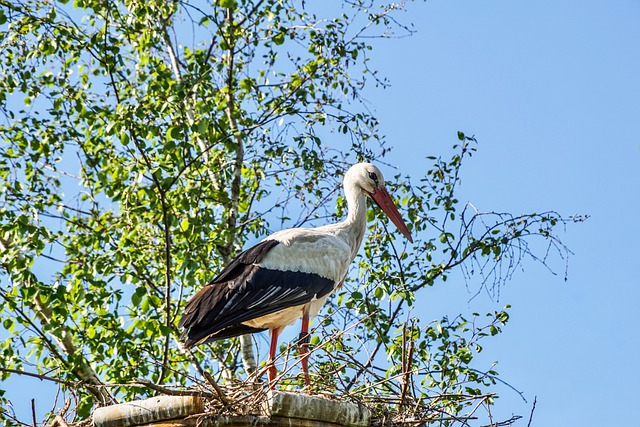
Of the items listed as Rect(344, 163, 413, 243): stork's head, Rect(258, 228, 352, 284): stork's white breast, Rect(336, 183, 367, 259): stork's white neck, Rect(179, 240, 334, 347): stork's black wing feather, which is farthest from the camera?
Rect(344, 163, 413, 243): stork's head

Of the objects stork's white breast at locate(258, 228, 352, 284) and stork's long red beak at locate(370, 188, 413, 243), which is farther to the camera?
stork's long red beak at locate(370, 188, 413, 243)

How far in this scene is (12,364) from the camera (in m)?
8.66

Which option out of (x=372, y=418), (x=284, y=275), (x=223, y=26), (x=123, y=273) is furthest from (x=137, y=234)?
(x=372, y=418)

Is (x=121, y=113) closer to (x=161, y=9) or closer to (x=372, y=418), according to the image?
(x=161, y=9)

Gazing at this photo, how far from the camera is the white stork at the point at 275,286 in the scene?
6.36 metres

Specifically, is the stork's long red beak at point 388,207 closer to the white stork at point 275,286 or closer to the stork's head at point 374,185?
the stork's head at point 374,185

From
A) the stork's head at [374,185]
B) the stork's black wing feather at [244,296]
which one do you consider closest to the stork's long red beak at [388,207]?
the stork's head at [374,185]

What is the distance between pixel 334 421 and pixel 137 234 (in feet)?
14.2

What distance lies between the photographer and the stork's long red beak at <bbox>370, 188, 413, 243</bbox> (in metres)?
7.95

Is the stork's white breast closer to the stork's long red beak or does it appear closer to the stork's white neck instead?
the stork's white neck

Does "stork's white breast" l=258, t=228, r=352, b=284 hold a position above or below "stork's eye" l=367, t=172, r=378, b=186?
below

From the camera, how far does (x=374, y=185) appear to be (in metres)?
7.91

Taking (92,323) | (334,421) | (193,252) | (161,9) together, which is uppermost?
(161,9)

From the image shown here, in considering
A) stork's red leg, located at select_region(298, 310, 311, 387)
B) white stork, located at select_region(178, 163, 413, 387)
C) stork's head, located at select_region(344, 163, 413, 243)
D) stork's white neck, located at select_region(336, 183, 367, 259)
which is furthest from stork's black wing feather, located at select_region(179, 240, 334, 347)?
stork's head, located at select_region(344, 163, 413, 243)
